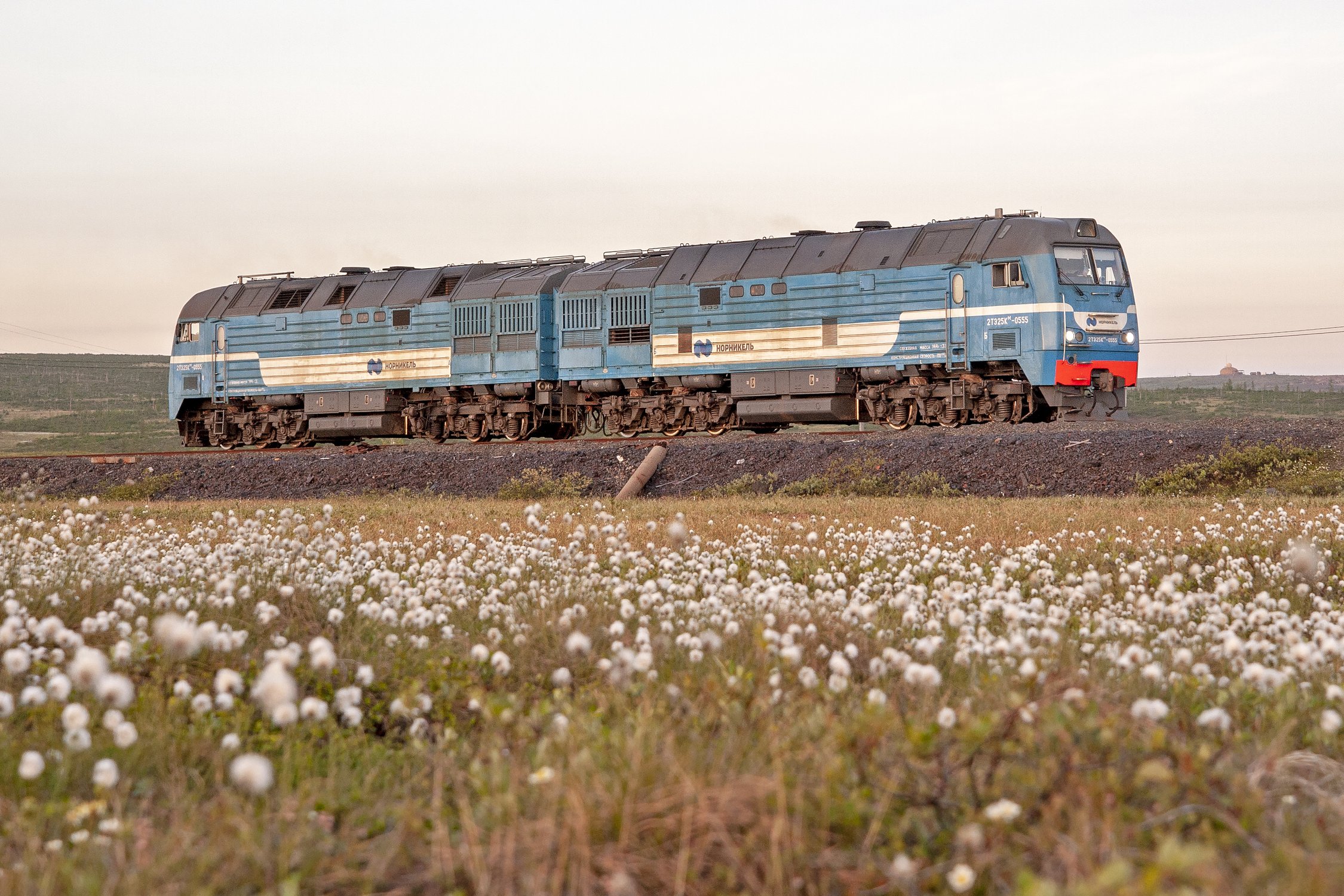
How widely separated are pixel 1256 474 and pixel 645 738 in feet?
54.0

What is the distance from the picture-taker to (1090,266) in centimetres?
2367

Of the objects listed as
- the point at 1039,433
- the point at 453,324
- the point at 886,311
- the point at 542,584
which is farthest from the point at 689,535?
the point at 453,324

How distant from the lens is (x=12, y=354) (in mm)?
120688

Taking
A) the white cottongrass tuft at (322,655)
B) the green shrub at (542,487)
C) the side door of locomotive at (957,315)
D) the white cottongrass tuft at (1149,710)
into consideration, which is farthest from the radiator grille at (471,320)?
the white cottongrass tuft at (1149,710)

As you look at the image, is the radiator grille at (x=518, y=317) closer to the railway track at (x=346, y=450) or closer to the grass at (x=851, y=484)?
the railway track at (x=346, y=450)

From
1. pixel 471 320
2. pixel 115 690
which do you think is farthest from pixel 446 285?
pixel 115 690

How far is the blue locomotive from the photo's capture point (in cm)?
2356

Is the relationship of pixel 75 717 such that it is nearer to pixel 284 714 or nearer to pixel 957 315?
pixel 284 714

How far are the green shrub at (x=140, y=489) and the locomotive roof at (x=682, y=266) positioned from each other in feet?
29.6

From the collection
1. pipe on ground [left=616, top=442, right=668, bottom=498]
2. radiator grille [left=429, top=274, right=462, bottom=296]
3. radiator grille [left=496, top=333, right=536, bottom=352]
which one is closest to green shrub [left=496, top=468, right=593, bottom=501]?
pipe on ground [left=616, top=442, right=668, bottom=498]

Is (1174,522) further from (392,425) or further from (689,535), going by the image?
(392,425)

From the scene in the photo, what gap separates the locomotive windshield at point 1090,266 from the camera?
76.2 feet

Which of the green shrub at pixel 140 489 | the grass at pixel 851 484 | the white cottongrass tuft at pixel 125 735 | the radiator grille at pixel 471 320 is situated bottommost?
the green shrub at pixel 140 489

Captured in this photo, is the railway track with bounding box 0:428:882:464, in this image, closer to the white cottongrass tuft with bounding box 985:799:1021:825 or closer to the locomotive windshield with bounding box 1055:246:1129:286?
the locomotive windshield with bounding box 1055:246:1129:286
